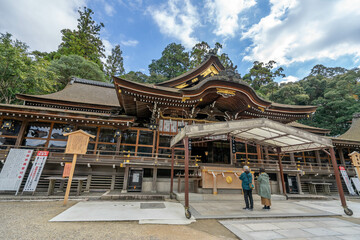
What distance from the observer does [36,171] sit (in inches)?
321

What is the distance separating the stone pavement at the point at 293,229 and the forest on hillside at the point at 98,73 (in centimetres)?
993

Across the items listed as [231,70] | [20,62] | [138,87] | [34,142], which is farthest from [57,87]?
[231,70]

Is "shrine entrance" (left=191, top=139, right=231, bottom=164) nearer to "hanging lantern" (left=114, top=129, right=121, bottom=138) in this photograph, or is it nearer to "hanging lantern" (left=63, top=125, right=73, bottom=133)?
"hanging lantern" (left=114, top=129, right=121, bottom=138)

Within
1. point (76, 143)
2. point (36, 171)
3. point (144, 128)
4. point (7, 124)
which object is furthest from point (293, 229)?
point (7, 124)

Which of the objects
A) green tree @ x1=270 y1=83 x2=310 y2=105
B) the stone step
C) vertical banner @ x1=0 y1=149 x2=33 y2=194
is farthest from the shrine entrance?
green tree @ x1=270 y1=83 x2=310 y2=105

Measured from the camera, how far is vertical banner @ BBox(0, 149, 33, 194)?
25.3ft

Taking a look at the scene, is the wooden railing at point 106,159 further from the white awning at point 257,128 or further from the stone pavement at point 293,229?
the stone pavement at point 293,229

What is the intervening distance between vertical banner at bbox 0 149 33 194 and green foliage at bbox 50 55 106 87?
1663cm

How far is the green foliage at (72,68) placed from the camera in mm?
21641

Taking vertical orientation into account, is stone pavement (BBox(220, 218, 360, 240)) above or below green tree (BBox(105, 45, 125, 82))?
below

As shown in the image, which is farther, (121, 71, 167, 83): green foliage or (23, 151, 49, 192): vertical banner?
(121, 71, 167, 83): green foliage

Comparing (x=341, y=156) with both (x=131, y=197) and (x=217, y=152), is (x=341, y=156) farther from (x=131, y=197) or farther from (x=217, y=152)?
(x=131, y=197)

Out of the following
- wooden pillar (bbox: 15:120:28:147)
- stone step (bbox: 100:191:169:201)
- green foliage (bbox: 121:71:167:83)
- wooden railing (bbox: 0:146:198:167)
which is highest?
green foliage (bbox: 121:71:167:83)

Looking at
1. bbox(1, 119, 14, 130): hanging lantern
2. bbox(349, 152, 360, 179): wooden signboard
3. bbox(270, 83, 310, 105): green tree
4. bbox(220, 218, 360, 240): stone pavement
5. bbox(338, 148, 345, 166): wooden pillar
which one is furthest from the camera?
bbox(270, 83, 310, 105): green tree
